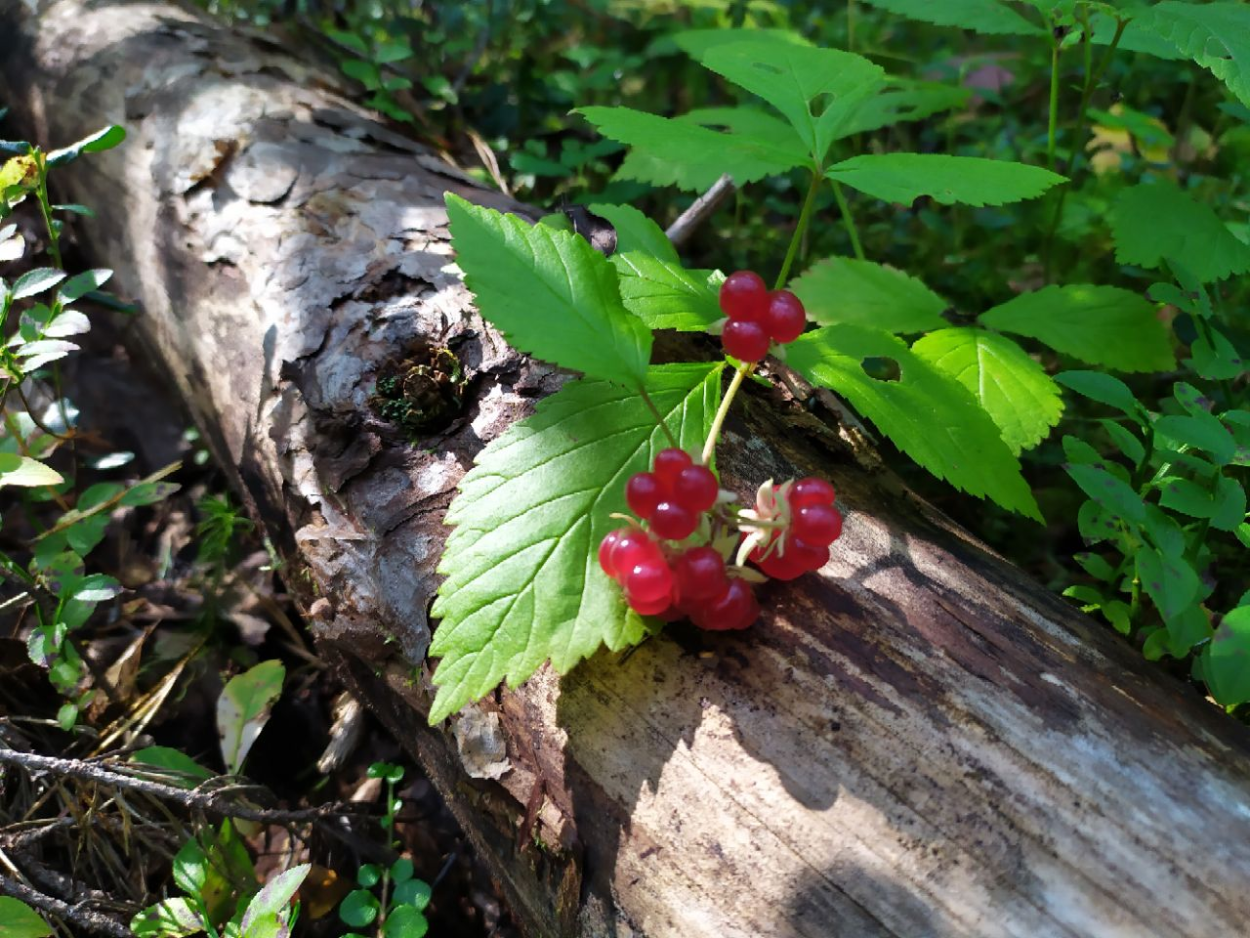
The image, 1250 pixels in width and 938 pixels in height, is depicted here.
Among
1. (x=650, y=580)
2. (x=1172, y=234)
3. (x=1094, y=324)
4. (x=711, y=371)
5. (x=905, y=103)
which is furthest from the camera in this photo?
(x=905, y=103)

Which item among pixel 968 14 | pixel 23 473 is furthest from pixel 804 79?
pixel 23 473

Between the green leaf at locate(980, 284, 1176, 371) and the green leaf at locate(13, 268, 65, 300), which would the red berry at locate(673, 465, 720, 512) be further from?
the green leaf at locate(13, 268, 65, 300)

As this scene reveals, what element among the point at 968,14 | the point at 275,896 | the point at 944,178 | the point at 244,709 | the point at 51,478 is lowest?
the point at 244,709

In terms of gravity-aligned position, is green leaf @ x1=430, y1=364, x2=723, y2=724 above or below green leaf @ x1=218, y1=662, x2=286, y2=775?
above

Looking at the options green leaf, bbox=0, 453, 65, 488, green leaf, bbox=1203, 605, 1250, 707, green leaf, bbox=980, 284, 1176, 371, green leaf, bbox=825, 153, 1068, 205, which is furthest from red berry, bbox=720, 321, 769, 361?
green leaf, bbox=0, 453, 65, 488

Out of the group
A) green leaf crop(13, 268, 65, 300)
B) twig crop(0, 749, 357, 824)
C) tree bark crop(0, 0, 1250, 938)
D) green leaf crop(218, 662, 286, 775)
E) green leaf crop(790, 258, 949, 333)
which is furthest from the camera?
green leaf crop(790, 258, 949, 333)

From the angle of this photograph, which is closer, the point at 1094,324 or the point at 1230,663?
the point at 1230,663

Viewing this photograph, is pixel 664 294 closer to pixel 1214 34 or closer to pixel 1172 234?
pixel 1214 34

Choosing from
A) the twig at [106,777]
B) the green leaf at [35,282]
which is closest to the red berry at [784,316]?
the twig at [106,777]
